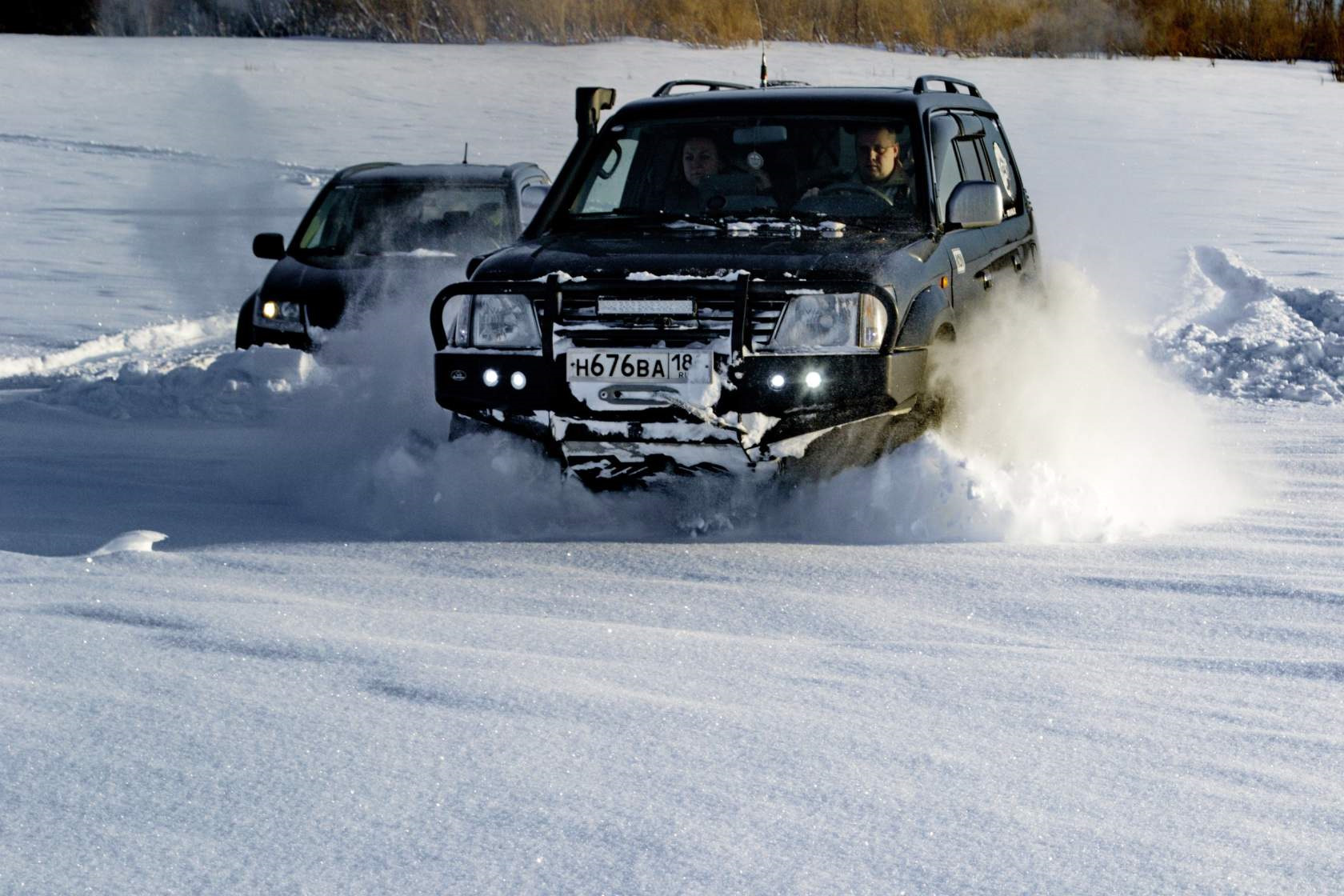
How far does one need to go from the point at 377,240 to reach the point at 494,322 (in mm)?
4713

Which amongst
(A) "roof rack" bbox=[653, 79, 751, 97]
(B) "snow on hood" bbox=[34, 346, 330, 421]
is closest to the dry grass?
(B) "snow on hood" bbox=[34, 346, 330, 421]

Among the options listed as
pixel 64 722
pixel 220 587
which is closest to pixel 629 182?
pixel 220 587

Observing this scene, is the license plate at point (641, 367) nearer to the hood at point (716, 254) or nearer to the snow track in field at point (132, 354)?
the hood at point (716, 254)

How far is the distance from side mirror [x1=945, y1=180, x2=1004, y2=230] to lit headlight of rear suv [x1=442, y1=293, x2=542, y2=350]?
5.13 ft

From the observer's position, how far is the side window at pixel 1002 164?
24.7 ft

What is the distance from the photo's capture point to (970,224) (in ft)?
19.7

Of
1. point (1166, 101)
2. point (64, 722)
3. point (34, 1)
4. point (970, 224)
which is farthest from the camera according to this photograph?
point (34, 1)

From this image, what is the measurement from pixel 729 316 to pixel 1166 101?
33734 mm

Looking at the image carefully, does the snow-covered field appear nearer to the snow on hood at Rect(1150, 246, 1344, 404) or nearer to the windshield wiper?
the snow on hood at Rect(1150, 246, 1344, 404)

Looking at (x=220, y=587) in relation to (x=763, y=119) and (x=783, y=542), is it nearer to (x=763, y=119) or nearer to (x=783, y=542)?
(x=783, y=542)

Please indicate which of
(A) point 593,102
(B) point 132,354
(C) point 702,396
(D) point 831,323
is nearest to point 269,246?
(B) point 132,354

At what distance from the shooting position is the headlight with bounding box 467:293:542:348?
5453mm

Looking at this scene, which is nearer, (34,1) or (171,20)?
(34,1)

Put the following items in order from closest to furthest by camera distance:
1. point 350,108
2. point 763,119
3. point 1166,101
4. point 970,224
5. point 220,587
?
point 220,587 → point 970,224 → point 763,119 → point 350,108 → point 1166,101
